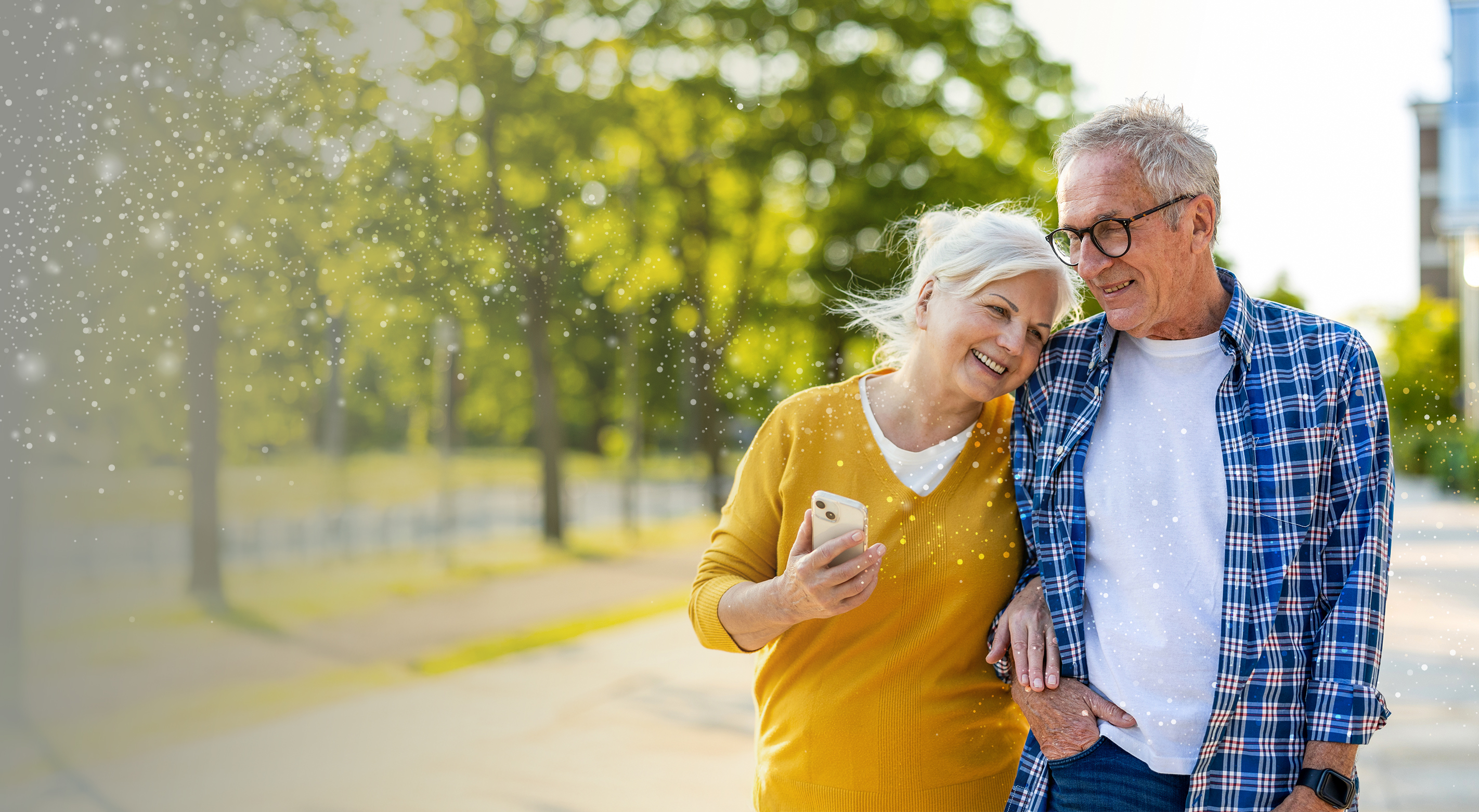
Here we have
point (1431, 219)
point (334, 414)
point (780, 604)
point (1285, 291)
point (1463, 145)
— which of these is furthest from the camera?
point (1431, 219)

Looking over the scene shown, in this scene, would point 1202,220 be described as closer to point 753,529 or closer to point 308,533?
point 753,529

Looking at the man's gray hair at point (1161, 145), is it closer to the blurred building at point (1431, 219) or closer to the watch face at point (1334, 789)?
the watch face at point (1334, 789)

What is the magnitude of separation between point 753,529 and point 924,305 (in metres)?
0.53

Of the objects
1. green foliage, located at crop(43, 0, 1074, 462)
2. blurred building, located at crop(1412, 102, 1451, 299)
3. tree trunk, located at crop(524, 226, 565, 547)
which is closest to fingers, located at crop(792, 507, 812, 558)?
green foliage, located at crop(43, 0, 1074, 462)

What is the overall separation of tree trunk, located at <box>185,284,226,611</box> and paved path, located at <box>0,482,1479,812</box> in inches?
87.5

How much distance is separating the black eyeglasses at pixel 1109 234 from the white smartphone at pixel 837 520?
1.96 ft

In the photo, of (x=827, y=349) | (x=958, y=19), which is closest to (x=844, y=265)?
(x=827, y=349)

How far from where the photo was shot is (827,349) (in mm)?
8297

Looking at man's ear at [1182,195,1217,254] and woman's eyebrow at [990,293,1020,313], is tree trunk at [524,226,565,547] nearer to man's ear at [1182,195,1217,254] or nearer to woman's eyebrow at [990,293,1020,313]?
woman's eyebrow at [990,293,1020,313]

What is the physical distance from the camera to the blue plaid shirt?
156 centimetres

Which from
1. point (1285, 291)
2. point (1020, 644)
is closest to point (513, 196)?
point (1285, 291)

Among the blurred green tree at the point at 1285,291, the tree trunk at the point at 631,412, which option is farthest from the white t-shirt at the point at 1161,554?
the tree trunk at the point at 631,412

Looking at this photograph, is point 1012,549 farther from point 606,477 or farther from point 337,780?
point 606,477

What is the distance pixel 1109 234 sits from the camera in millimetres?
1690
